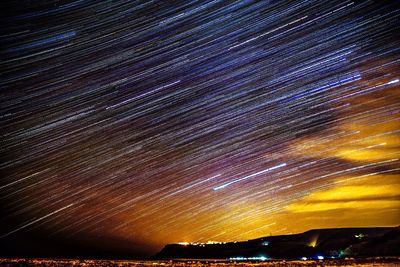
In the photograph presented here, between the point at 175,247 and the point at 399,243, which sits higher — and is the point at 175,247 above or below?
above

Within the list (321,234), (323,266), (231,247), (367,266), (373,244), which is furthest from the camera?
(231,247)

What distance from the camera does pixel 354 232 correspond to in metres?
87.2

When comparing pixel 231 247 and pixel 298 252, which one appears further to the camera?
pixel 231 247

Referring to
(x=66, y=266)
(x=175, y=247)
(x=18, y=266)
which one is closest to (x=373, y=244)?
(x=66, y=266)

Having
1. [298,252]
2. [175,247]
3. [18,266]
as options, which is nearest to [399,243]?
[298,252]

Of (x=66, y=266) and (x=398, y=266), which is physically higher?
(x=66, y=266)

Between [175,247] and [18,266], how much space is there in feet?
361

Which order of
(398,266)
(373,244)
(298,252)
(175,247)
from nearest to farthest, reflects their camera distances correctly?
(398,266) → (373,244) → (298,252) → (175,247)

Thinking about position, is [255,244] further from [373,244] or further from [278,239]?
[373,244]

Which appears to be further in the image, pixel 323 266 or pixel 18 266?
pixel 18 266

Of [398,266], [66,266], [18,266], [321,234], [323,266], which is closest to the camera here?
[398,266]

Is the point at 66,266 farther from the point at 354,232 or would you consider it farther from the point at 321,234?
the point at 321,234

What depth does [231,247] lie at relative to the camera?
114m

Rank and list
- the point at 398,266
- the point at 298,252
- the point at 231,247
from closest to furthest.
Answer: the point at 398,266
the point at 298,252
the point at 231,247
